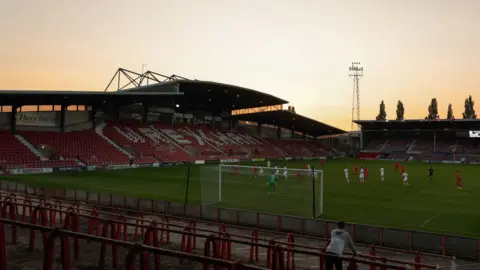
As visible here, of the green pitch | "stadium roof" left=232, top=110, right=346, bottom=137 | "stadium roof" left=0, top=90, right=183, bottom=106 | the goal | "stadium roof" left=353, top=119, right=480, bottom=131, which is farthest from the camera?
"stadium roof" left=353, top=119, right=480, bottom=131

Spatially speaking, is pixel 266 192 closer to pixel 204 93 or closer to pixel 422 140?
pixel 204 93

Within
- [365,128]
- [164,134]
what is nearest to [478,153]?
[365,128]

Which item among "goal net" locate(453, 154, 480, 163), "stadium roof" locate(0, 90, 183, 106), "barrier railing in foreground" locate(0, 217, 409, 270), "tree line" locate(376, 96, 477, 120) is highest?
"tree line" locate(376, 96, 477, 120)

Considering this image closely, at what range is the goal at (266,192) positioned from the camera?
22281 mm

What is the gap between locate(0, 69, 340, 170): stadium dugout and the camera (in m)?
45.9

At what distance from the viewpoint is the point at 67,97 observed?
47344mm

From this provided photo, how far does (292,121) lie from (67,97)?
52076 millimetres

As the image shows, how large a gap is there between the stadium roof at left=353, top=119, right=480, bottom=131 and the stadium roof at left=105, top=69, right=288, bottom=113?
101 ft

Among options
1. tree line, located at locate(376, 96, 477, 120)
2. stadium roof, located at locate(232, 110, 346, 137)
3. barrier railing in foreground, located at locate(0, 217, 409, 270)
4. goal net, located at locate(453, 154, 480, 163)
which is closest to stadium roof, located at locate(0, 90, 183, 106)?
stadium roof, located at locate(232, 110, 346, 137)

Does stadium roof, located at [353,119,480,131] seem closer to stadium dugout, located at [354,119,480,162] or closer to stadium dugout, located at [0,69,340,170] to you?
stadium dugout, located at [354,119,480,162]

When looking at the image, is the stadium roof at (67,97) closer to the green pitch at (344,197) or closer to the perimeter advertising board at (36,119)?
the perimeter advertising board at (36,119)

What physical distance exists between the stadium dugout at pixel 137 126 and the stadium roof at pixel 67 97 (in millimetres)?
99

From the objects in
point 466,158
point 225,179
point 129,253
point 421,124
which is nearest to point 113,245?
point 129,253

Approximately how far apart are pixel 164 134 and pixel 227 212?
49690 mm
